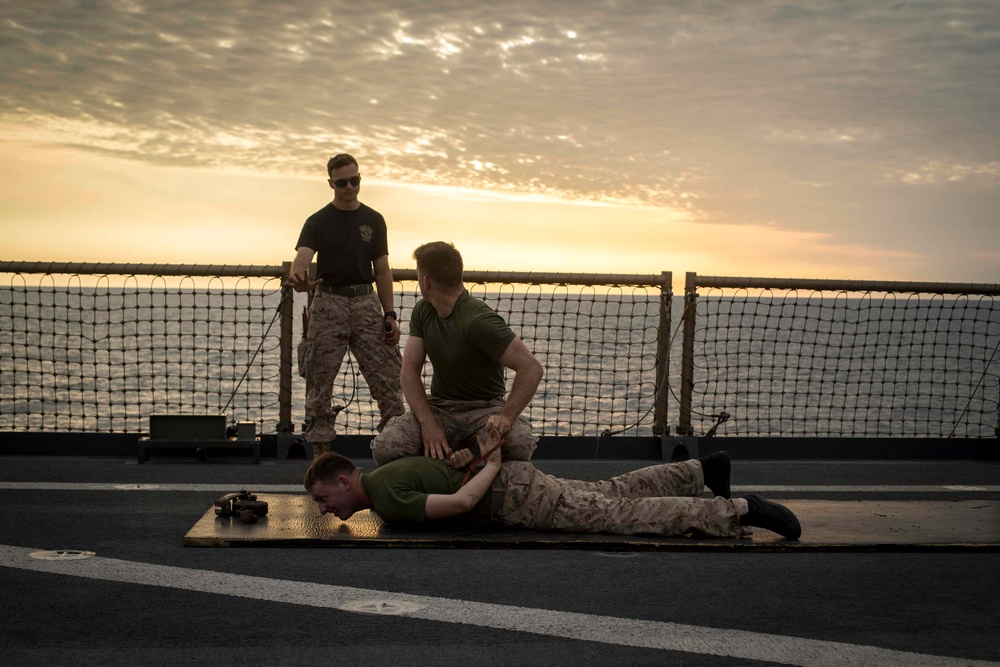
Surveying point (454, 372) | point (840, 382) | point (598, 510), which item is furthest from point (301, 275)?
point (840, 382)

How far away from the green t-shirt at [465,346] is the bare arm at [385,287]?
158 cm

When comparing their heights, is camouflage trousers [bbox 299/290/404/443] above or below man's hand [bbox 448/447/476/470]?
above

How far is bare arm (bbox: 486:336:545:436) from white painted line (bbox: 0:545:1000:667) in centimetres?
120

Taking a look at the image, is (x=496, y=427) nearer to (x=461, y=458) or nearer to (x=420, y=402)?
(x=461, y=458)

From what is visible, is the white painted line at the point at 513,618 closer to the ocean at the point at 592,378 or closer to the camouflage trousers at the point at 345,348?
the ocean at the point at 592,378

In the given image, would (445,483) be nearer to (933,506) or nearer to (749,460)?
(933,506)

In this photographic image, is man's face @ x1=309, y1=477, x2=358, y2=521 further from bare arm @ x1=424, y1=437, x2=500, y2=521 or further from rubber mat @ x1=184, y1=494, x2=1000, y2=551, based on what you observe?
bare arm @ x1=424, y1=437, x2=500, y2=521

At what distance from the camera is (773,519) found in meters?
5.20

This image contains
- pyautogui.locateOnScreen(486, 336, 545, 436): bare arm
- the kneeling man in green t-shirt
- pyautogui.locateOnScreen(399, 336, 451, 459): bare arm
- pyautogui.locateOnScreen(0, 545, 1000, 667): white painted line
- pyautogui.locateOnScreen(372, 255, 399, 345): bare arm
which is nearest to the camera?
pyautogui.locateOnScreen(0, 545, 1000, 667): white painted line

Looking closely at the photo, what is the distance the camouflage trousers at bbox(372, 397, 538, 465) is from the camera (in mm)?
5559

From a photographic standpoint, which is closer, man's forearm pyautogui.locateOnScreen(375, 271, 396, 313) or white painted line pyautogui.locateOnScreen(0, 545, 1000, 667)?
white painted line pyautogui.locateOnScreen(0, 545, 1000, 667)

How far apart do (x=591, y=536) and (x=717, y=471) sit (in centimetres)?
81

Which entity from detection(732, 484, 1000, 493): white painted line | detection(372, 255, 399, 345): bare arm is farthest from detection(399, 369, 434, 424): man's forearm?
detection(732, 484, 1000, 493): white painted line

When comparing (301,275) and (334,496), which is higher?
(301,275)
